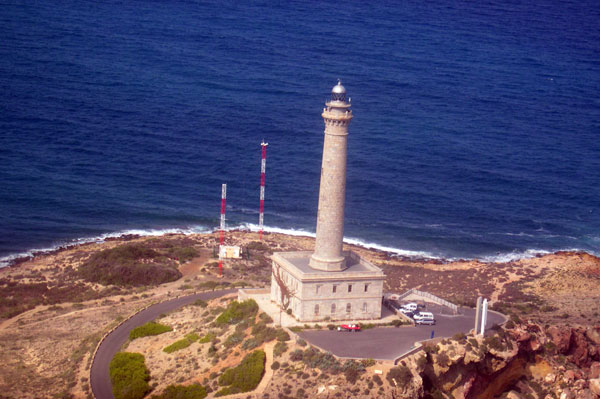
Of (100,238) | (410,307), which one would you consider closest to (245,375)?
(410,307)

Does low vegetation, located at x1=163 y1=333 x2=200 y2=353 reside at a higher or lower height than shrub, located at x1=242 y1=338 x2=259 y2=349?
lower

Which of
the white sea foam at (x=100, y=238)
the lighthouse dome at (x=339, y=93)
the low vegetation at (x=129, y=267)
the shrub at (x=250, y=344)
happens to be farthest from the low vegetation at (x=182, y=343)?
the white sea foam at (x=100, y=238)

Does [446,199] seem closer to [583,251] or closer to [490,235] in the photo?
[490,235]

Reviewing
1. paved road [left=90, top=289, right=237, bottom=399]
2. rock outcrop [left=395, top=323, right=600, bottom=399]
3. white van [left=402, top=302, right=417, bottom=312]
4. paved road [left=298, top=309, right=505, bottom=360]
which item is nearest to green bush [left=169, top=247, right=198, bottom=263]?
paved road [left=90, top=289, right=237, bottom=399]

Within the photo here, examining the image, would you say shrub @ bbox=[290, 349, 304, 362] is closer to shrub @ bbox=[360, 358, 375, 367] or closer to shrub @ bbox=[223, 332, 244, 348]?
shrub @ bbox=[360, 358, 375, 367]

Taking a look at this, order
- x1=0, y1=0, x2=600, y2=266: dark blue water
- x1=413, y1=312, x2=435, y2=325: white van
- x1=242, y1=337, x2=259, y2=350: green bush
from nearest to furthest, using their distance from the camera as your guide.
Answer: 1. x1=242, y1=337, x2=259, y2=350: green bush
2. x1=413, y1=312, x2=435, y2=325: white van
3. x1=0, y1=0, x2=600, y2=266: dark blue water

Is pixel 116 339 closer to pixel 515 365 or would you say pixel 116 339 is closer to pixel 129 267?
pixel 129 267
